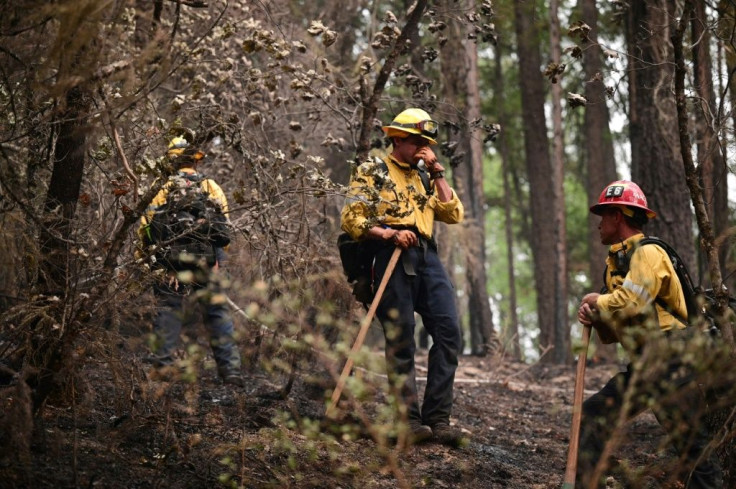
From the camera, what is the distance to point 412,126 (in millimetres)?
6973

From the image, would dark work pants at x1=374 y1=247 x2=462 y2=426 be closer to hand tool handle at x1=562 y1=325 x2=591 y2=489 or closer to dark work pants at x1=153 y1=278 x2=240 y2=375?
hand tool handle at x1=562 y1=325 x2=591 y2=489

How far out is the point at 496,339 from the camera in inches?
584

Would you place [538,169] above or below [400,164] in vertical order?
above

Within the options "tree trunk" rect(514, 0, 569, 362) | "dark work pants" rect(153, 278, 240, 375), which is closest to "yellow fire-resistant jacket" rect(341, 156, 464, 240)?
"dark work pants" rect(153, 278, 240, 375)

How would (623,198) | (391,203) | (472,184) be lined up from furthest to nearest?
(472,184), (391,203), (623,198)

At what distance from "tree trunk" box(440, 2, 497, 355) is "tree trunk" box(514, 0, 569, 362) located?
1.49 metres

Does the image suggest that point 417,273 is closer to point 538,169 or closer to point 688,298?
point 688,298

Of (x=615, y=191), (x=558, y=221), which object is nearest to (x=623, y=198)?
(x=615, y=191)

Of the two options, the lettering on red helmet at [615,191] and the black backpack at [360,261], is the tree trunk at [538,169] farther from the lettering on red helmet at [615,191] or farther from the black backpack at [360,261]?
Result: the lettering on red helmet at [615,191]

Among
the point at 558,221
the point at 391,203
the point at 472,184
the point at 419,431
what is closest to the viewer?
the point at 391,203

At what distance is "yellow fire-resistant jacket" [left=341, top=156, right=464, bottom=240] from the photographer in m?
5.91

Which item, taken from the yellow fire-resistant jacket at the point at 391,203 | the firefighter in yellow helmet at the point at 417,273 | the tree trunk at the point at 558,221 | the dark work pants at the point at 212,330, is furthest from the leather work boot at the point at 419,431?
the tree trunk at the point at 558,221

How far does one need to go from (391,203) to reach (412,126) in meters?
1.25

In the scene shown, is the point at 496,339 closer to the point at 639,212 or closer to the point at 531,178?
the point at 531,178
